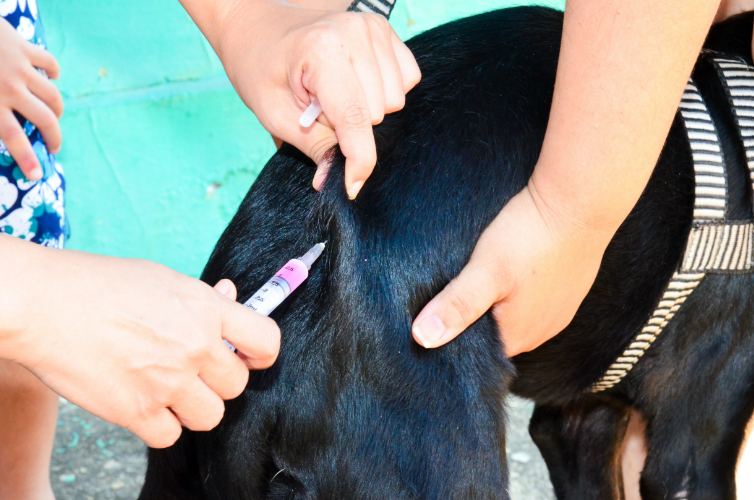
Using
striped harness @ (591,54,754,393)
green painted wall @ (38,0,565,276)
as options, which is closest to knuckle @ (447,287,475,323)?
striped harness @ (591,54,754,393)

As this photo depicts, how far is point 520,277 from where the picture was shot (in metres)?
0.82

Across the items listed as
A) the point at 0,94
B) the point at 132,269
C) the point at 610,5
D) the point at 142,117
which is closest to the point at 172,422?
the point at 132,269

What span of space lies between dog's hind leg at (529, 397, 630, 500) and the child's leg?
1.02 meters

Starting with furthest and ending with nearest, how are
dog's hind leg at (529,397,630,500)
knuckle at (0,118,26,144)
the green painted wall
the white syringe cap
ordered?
the green painted wall < dog's hind leg at (529,397,630,500) < knuckle at (0,118,26,144) < the white syringe cap

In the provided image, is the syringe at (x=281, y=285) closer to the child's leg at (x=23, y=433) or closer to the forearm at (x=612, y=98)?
the forearm at (x=612, y=98)

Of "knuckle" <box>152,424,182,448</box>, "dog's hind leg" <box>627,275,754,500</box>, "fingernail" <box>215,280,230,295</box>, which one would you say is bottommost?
"dog's hind leg" <box>627,275,754,500</box>

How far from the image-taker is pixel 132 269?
0.66 meters

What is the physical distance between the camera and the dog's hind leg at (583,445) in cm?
137

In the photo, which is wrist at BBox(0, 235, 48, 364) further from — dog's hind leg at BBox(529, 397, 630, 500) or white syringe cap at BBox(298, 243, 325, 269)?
dog's hind leg at BBox(529, 397, 630, 500)

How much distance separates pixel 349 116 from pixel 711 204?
0.55m

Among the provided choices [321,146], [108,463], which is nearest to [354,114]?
[321,146]

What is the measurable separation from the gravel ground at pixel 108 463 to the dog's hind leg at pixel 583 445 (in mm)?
209

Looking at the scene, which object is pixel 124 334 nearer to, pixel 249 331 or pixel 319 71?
pixel 249 331

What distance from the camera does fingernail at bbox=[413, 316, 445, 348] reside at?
750 mm
